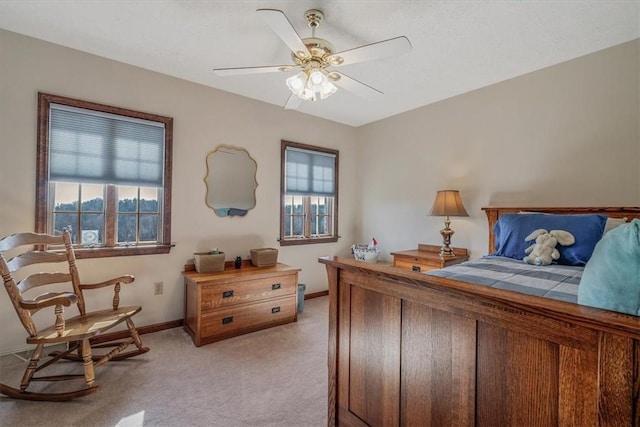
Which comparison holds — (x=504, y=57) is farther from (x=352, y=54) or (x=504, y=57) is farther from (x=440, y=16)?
(x=352, y=54)

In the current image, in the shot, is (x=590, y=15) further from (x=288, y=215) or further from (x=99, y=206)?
(x=99, y=206)

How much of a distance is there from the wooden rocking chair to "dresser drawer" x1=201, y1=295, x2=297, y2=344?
0.53m

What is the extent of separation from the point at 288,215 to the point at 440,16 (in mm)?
2755

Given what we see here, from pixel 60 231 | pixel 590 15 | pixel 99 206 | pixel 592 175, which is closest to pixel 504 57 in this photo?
pixel 590 15

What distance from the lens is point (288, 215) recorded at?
158 inches

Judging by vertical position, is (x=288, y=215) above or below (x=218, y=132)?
below

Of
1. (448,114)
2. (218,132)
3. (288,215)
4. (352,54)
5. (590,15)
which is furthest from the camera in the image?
(288,215)

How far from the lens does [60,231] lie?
257 cm

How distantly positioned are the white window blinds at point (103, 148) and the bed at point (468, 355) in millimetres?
2346

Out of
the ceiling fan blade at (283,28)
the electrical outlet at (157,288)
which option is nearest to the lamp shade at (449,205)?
the ceiling fan blade at (283,28)

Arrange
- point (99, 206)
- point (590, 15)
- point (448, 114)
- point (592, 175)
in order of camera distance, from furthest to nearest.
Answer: point (448, 114) < point (99, 206) < point (592, 175) < point (590, 15)

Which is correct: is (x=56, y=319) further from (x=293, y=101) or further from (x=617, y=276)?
(x=617, y=276)

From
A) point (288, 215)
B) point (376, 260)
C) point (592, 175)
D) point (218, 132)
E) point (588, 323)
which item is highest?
point (218, 132)

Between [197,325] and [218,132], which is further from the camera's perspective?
[218,132]
